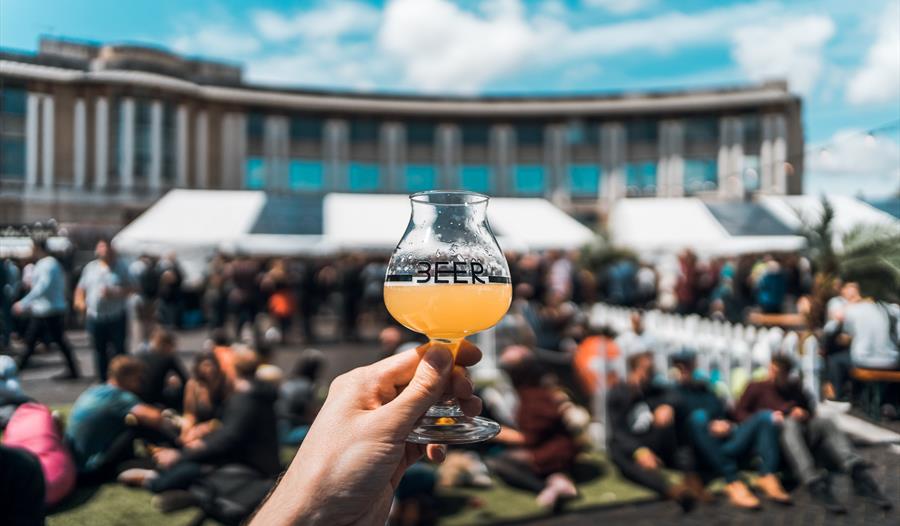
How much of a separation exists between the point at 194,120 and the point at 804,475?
41.2 meters

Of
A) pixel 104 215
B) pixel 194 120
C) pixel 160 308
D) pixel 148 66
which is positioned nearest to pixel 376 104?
pixel 194 120

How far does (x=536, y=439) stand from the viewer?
18.8 ft

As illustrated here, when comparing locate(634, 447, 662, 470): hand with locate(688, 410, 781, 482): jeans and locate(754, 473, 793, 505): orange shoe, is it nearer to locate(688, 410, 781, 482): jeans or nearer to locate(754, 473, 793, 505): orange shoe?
locate(688, 410, 781, 482): jeans

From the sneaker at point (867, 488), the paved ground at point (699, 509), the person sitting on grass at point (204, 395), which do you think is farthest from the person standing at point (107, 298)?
the sneaker at point (867, 488)

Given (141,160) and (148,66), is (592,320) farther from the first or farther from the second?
(141,160)

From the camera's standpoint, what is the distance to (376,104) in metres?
43.5

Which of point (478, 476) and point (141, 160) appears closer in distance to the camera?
point (478, 476)

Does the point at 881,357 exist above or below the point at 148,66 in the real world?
below

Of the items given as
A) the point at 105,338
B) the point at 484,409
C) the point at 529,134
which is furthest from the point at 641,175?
the point at 105,338

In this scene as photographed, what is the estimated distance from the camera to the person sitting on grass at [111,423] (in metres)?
3.38

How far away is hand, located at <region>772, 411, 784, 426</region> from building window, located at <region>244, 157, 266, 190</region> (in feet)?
133

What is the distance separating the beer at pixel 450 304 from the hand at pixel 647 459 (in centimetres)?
443

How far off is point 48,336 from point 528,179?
43.0 m

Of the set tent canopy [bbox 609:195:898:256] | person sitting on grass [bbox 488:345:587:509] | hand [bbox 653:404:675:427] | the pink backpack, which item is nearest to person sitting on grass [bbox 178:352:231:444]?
the pink backpack
